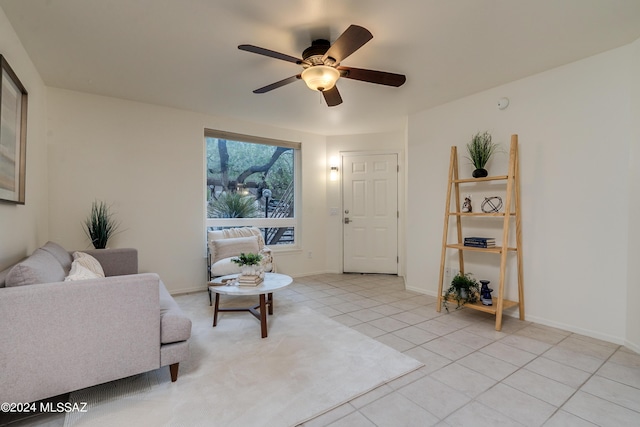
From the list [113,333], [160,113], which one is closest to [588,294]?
[113,333]

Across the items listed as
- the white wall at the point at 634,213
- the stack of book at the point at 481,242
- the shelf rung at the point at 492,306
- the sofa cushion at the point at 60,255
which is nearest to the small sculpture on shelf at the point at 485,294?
the shelf rung at the point at 492,306

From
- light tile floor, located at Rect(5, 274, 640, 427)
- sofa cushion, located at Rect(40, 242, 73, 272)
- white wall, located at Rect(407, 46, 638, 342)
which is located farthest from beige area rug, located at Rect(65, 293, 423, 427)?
white wall, located at Rect(407, 46, 638, 342)

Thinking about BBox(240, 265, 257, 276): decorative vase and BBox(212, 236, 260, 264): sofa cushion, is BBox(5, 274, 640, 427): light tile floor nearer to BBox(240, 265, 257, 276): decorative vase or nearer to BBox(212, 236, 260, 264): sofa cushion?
BBox(240, 265, 257, 276): decorative vase

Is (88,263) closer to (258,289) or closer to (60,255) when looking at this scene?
(60,255)

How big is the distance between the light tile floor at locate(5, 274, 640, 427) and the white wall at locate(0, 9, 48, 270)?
4.17ft

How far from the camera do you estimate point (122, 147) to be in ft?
11.3

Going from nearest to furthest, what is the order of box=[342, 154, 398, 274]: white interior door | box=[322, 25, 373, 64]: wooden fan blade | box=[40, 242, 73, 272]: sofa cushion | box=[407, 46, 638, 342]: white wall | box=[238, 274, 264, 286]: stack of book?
box=[322, 25, 373, 64]: wooden fan blade < box=[40, 242, 73, 272]: sofa cushion < box=[407, 46, 638, 342]: white wall < box=[238, 274, 264, 286]: stack of book < box=[342, 154, 398, 274]: white interior door

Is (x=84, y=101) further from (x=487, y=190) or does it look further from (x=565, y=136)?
(x=565, y=136)

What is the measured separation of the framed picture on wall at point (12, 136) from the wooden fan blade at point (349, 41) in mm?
2061

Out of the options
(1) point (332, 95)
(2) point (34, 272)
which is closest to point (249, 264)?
(2) point (34, 272)

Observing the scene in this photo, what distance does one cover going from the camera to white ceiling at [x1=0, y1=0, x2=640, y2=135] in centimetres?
190

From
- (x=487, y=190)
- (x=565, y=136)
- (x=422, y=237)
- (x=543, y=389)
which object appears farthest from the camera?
(x=422, y=237)

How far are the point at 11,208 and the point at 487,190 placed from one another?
166 inches

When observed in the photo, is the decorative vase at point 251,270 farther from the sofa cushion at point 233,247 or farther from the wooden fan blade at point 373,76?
the wooden fan blade at point 373,76
